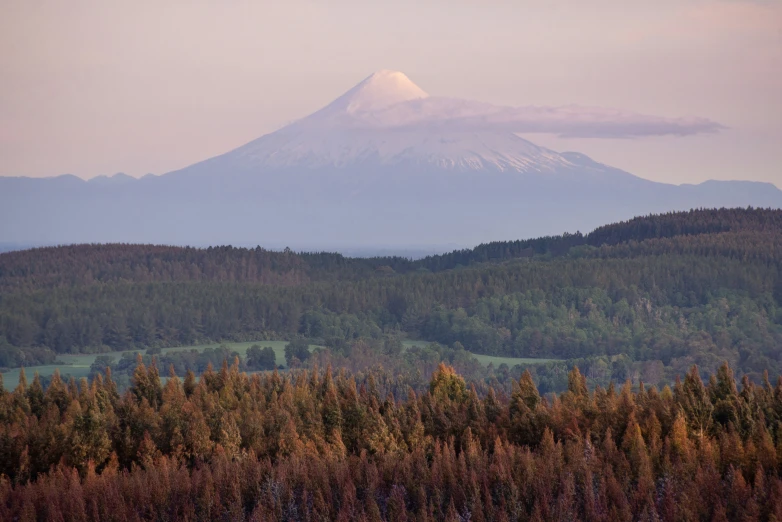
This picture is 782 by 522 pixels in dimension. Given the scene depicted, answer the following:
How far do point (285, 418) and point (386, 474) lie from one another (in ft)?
56.1

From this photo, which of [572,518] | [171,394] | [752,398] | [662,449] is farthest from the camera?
[171,394]

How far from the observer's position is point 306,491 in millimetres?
45656

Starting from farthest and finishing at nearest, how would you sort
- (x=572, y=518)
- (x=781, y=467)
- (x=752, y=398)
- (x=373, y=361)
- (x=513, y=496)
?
(x=373, y=361), (x=752, y=398), (x=781, y=467), (x=513, y=496), (x=572, y=518)

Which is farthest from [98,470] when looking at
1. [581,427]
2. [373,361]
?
[373,361]

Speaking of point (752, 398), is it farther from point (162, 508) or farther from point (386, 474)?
point (162, 508)

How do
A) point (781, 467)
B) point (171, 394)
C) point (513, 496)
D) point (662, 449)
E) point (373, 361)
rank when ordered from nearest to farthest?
point (513, 496), point (781, 467), point (662, 449), point (171, 394), point (373, 361)

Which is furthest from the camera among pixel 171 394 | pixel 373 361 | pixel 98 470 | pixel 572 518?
pixel 373 361

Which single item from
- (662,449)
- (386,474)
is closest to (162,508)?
(386,474)

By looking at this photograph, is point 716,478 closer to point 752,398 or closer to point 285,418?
point 752,398

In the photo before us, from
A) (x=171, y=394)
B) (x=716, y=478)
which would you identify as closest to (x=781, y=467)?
(x=716, y=478)

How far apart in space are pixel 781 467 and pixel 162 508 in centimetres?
2569

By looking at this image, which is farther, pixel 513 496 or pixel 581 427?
pixel 581 427

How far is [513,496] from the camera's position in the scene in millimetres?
43812

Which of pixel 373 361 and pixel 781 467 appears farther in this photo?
pixel 373 361
